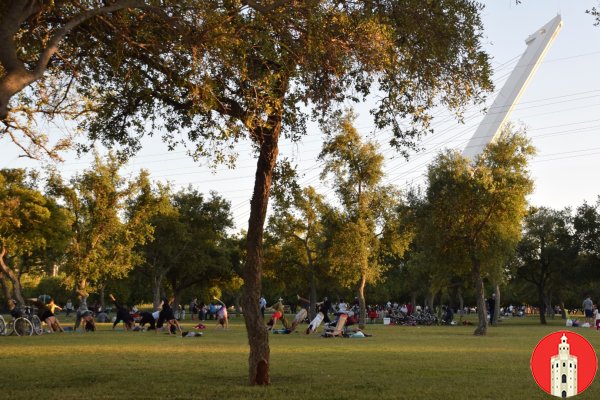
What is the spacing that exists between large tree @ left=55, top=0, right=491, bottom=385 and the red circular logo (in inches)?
189

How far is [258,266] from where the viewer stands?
31.8 feet

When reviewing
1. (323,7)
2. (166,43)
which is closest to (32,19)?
(166,43)

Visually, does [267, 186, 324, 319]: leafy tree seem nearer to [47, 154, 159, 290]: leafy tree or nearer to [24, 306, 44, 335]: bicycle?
[47, 154, 159, 290]: leafy tree

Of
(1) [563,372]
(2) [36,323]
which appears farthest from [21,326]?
(1) [563,372]

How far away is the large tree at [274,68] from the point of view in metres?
9.18

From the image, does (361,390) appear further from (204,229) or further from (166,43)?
(204,229)

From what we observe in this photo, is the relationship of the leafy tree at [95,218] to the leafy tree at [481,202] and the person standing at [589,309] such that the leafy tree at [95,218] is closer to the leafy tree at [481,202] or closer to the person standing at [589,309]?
the leafy tree at [481,202]

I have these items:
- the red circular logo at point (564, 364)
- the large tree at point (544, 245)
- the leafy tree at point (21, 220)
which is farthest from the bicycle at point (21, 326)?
the large tree at point (544, 245)

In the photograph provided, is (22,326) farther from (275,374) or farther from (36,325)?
(275,374)

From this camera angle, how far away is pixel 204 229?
51.5 meters

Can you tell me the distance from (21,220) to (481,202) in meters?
21.2

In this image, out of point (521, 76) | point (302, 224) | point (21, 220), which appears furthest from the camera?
point (521, 76)

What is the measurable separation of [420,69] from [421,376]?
5636 mm

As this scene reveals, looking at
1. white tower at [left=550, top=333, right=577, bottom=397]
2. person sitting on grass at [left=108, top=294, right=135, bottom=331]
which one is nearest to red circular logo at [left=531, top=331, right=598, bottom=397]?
white tower at [left=550, top=333, right=577, bottom=397]
